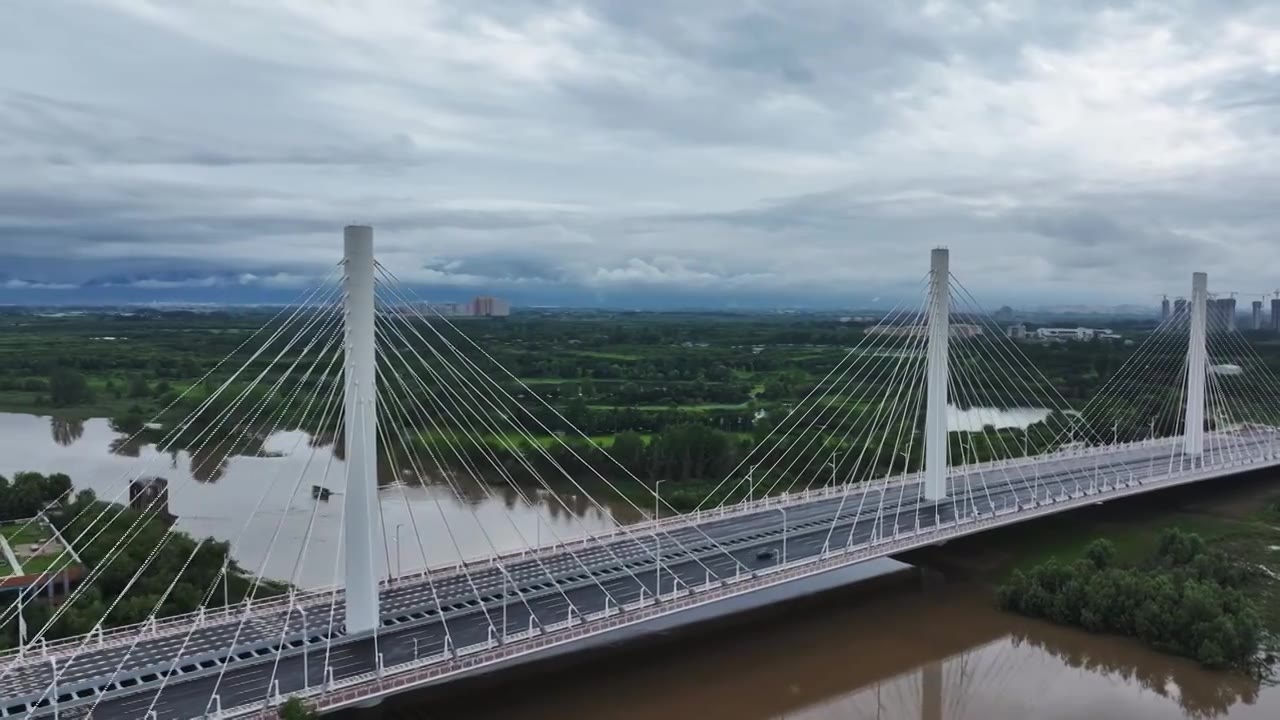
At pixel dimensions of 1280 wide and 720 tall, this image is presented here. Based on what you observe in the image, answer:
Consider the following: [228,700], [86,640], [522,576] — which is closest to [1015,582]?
[522,576]

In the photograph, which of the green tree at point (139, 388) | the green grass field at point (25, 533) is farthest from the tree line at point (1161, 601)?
the green tree at point (139, 388)

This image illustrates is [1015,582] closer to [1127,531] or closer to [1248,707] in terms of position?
[1248,707]

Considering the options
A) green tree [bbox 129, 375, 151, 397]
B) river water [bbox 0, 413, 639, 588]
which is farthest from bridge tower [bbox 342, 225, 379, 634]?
green tree [bbox 129, 375, 151, 397]

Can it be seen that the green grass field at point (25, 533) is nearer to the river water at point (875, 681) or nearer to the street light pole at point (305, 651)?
the street light pole at point (305, 651)

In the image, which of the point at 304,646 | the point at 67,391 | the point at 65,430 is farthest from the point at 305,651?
the point at 67,391

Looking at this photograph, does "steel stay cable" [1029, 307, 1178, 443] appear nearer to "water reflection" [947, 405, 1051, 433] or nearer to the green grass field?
"water reflection" [947, 405, 1051, 433]
